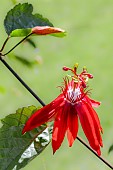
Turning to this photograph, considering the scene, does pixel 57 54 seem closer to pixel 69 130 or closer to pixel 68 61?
pixel 68 61

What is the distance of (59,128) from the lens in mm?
932

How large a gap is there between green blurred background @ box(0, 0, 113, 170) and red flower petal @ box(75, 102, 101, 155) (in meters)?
1.87

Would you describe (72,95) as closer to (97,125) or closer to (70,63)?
(97,125)

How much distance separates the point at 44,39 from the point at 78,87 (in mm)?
3601

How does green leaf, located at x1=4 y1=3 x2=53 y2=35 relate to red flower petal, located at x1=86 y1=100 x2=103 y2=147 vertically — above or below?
above

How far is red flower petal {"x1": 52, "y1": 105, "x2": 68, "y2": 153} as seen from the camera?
921 millimetres

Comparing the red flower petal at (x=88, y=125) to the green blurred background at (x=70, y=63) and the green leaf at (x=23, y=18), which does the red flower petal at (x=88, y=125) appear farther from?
the green blurred background at (x=70, y=63)

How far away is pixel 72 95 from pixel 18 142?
4.9 inches

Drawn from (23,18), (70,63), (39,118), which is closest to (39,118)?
(39,118)

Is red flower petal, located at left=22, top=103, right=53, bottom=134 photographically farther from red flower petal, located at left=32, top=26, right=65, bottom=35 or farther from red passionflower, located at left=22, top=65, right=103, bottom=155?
red flower petal, located at left=32, top=26, right=65, bottom=35

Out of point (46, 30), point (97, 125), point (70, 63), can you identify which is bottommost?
point (97, 125)

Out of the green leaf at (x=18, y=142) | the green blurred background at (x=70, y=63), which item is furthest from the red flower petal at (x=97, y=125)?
the green blurred background at (x=70, y=63)

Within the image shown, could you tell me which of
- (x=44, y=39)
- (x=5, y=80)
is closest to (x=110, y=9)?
(x=44, y=39)

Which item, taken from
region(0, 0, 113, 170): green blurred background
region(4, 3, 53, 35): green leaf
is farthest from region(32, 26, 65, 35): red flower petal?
region(0, 0, 113, 170): green blurred background
